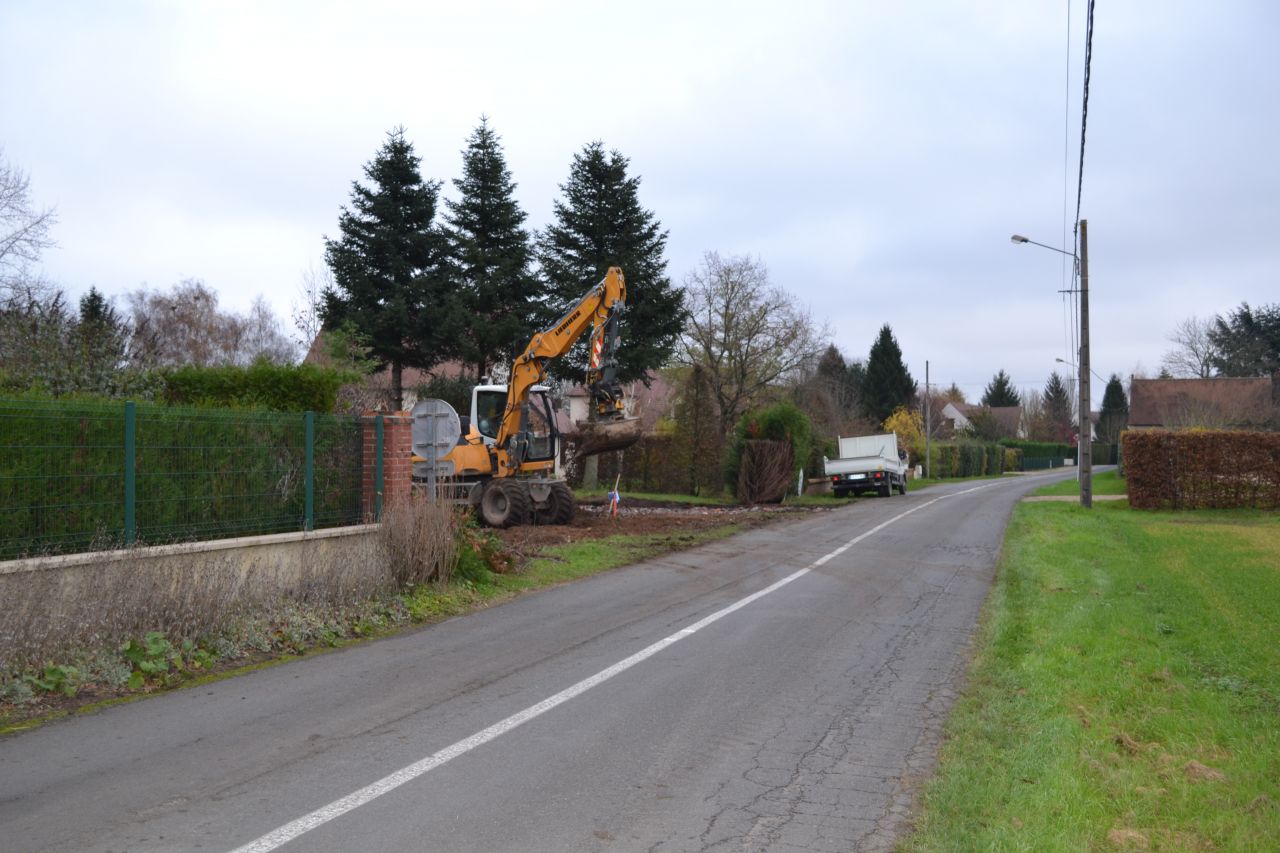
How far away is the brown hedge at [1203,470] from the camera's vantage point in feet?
99.9

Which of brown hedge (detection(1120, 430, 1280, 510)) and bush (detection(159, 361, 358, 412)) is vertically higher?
bush (detection(159, 361, 358, 412))

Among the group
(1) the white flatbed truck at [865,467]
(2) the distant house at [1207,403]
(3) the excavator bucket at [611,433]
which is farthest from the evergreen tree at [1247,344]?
(3) the excavator bucket at [611,433]

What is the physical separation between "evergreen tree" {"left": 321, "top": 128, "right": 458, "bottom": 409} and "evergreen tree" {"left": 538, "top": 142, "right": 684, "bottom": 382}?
4.34 m

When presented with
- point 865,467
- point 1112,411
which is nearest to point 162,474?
point 865,467

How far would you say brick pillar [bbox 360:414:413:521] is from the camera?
42.8 feet

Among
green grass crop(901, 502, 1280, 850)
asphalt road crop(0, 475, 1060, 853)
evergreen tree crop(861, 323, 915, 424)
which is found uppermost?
evergreen tree crop(861, 323, 915, 424)

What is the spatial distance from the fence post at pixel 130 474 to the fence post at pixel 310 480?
7.84 feet

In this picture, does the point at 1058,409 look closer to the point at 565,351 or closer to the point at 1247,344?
the point at 1247,344

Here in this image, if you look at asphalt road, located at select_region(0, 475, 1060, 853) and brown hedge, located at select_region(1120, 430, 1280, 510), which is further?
brown hedge, located at select_region(1120, 430, 1280, 510)

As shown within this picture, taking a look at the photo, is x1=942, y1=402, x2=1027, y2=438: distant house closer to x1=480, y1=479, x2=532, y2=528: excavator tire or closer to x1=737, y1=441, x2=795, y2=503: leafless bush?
x1=737, y1=441, x2=795, y2=503: leafless bush

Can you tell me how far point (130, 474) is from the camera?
9.58 metres

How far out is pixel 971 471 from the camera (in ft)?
230

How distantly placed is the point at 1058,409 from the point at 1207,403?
63968 mm

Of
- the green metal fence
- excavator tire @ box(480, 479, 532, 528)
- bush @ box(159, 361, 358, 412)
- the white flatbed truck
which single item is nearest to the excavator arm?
excavator tire @ box(480, 479, 532, 528)
